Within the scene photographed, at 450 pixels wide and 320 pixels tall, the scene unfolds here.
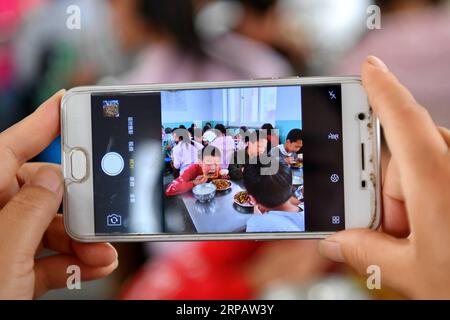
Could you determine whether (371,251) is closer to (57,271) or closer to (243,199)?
(243,199)

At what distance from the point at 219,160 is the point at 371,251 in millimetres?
181

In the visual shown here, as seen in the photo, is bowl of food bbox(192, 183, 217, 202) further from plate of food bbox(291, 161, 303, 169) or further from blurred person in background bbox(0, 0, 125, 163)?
blurred person in background bbox(0, 0, 125, 163)

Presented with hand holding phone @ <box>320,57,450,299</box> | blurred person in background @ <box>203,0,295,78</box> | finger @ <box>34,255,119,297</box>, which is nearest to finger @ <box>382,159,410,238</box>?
hand holding phone @ <box>320,57,450,299</box>

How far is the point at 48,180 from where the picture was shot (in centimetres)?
49

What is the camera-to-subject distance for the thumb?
18.0 inches

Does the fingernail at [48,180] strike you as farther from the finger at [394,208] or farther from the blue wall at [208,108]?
the finger at [394,208]

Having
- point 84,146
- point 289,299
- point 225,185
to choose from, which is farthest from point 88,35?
point 289,299

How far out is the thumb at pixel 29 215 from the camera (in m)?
0.46

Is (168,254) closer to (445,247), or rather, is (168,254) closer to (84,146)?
(84,146)

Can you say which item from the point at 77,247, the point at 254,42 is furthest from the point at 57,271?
the point at 254,42

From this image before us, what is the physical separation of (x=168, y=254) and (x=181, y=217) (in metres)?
0.18

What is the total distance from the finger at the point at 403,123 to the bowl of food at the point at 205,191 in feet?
0.62

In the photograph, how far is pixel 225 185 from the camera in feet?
1.63

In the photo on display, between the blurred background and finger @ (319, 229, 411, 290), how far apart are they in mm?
154
